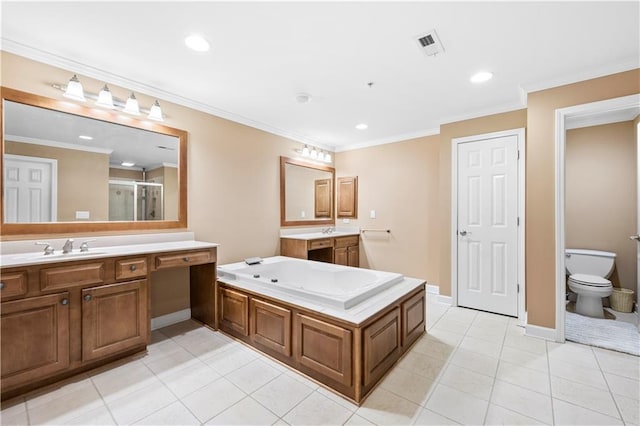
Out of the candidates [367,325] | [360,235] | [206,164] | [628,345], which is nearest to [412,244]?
[360,235]

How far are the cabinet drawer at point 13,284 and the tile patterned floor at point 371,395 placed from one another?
0.70 metres

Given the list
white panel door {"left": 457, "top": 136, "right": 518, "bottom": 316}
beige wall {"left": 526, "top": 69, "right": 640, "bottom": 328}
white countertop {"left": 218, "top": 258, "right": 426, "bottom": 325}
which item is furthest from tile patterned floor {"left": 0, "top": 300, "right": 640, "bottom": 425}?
white panel door {"left": 457, "top": 136, "right": 518, "bottom": 316}

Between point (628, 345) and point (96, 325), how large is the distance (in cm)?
449

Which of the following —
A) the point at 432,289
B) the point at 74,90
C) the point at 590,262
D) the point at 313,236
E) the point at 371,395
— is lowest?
the point at 371,395

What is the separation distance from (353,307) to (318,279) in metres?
1.28

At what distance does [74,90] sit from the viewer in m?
2.21

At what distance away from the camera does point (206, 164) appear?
127 inches

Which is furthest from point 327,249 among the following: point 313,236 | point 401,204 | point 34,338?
point 34,338

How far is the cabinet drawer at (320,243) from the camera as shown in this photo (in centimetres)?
394

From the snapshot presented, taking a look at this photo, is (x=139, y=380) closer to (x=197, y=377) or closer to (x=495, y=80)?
(x=197, y=377)

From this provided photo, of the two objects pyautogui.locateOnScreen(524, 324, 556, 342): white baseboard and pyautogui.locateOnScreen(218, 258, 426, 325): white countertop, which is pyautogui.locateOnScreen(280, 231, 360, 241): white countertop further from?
pyautogui.locateOnScreen(524, 324, 556, 342): white baseboard

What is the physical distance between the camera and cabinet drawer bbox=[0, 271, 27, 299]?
1.68m

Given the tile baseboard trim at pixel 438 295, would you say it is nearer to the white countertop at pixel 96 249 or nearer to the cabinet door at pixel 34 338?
the white countertop at pixel 96 249

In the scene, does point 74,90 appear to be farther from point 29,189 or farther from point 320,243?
point 320,243
